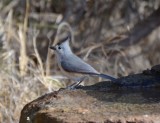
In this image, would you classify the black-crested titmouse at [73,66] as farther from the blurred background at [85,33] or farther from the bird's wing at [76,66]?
the blurred background at [85,33]

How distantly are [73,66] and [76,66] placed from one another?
4 cm

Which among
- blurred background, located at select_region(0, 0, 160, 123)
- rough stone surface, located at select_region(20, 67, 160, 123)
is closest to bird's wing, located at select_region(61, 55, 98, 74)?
rough stone surface, located at select_region(20, 67, 160, 123)

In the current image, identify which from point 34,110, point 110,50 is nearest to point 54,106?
point 34,110

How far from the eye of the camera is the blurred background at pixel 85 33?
627 cm

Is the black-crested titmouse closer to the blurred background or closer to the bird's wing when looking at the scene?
the bird's wing

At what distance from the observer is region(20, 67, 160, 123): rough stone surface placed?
299 centimetres

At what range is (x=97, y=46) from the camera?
21.2 feet

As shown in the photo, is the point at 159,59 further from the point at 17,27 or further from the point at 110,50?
the point at 17,27

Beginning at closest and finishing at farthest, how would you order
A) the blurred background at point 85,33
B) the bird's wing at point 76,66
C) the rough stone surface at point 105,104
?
the rough stone surface at point 105,104 → the bird's wing at point 76,66 → the blurred background at point 85,33

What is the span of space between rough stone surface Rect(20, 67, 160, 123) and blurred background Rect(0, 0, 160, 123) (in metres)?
2.06

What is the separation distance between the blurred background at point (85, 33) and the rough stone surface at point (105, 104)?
6.76 feet

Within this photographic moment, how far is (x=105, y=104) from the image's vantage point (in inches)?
129

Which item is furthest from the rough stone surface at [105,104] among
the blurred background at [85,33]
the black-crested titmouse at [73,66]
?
the blurred background at [85,33]

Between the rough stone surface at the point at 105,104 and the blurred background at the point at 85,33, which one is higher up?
the blurred background at the point at 85,33
